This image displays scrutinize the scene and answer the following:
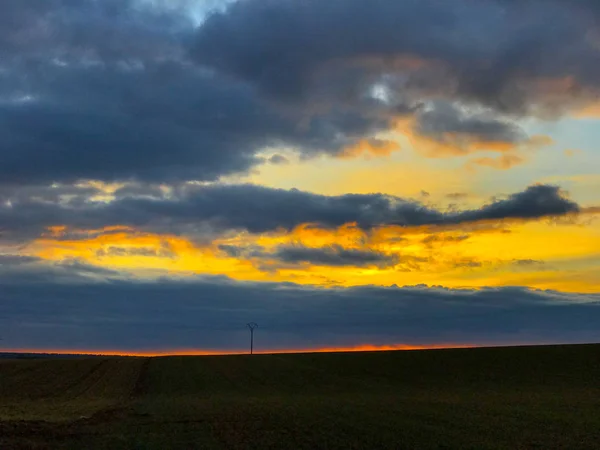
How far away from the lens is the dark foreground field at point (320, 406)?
2988 centimetres

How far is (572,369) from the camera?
79.9m

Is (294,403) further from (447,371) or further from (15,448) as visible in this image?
(447,371)

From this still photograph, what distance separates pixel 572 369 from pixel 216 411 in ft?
184

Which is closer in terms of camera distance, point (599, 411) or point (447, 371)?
point (599, 411)

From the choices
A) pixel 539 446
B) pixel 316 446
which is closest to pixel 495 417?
pixel 539 446

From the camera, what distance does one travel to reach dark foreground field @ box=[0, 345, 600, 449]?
29.9m

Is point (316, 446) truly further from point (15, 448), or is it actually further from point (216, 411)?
point (216, 411)

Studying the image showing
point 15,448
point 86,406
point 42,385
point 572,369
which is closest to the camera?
point 15,448

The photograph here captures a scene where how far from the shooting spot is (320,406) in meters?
46.5

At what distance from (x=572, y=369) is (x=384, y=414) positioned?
165 feet

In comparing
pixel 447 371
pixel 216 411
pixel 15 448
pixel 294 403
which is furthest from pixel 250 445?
pixel 447 371

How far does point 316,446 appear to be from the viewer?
2775 centimetres

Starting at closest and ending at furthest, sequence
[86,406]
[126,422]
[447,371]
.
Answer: [126,422] < [86,406] < [447,371]

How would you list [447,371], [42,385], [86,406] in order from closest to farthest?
[86,406], [42,385], [447,371]
